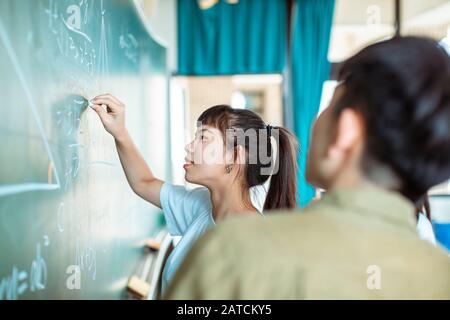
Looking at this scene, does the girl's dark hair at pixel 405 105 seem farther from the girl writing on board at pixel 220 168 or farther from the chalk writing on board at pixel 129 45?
the chalk writing on board at pixel 129 45

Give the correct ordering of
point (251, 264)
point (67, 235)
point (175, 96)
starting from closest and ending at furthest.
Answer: point (251, 264) → point (67, 235) → point (175, 96)

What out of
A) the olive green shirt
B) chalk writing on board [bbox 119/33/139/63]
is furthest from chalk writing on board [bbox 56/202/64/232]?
Answer: chalk writing on board [bbox 119/33/139/63]

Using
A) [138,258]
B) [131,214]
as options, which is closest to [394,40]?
[131,214]

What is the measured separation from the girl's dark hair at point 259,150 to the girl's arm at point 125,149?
239 millimetres

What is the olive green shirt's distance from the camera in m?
0.47

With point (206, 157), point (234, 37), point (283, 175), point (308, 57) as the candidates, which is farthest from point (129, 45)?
point (308, 57)

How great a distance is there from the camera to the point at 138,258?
227cm

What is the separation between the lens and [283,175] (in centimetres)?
144

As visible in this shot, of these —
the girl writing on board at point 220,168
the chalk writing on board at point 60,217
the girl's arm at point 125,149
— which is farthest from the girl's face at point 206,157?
A: the chalk writing on board at point 60,217

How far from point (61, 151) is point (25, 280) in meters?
0.32

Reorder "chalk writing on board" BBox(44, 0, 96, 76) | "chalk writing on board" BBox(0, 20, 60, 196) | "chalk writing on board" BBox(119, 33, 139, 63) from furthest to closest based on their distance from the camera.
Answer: "chalk writing on board" BBox(119, 33, 139, 63) < "chalk writing on board" BBox(44, 0, 96, 76) < "chalk writing on board" BBox(0, 20, 60, 196)

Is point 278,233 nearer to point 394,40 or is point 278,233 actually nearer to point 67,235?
point 394,40

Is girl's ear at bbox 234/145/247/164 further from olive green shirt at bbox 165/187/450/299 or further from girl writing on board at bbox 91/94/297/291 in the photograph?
olive green shirt at bbox 165/187/450/299

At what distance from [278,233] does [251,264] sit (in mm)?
44
